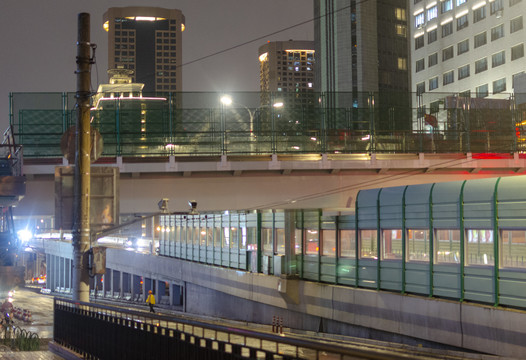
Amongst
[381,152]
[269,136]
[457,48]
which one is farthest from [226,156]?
[457,48]

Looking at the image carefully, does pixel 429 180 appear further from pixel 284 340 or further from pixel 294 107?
pixel 284 340

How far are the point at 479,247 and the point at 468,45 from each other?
79.6 meters

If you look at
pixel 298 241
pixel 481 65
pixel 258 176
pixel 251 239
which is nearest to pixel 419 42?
pixel 481 65

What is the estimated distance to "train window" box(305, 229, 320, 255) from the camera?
36269 millimetres

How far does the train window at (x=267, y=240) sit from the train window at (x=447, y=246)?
665 inches

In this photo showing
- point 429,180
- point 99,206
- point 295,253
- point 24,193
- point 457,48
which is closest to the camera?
point 99,206

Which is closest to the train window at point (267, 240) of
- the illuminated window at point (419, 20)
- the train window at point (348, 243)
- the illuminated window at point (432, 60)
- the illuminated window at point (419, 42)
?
the train window at point (348, 243)

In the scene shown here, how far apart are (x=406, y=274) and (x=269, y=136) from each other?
740cm

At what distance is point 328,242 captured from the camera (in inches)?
1388

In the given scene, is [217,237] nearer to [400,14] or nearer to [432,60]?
[432,60]

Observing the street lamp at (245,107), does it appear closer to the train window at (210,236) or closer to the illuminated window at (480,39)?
the train window at (210,236)

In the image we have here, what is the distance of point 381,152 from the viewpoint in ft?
100

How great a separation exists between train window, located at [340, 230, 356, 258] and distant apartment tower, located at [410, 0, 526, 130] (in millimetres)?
50163

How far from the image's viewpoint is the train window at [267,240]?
4356 cm
